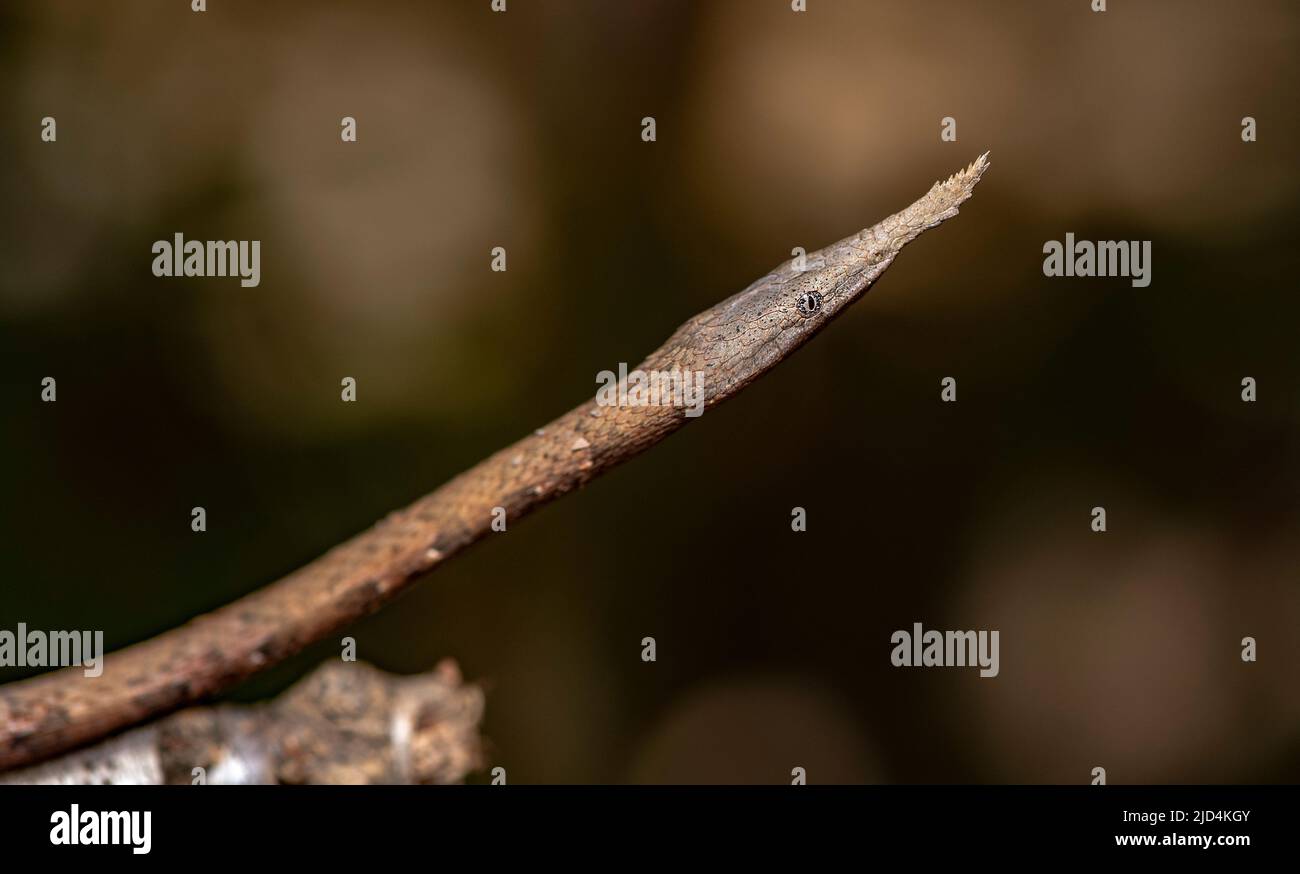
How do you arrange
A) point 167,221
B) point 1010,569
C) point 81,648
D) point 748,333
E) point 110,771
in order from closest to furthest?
1. point 748,333
2. point 110,771
3. point 81,648
4. point 167,221
5. point 1010,569

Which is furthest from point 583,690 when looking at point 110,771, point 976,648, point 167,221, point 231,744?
point 167,221

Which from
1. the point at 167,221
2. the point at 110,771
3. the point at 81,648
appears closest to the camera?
the point at 110,771

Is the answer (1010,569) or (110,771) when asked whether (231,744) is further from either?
(1010,569)

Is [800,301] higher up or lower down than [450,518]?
higher up

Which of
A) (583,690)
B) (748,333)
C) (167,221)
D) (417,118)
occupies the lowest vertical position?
(583,690)

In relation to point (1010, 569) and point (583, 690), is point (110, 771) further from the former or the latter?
point (1010, 569)

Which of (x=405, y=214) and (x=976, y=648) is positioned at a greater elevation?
(x=405, y=214)

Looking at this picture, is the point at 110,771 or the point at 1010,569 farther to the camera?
the point at 1010,569
